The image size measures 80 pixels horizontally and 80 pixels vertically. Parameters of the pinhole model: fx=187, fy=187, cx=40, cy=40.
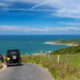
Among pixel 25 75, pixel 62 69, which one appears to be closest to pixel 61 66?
pixel 62 69

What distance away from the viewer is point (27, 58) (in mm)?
33594

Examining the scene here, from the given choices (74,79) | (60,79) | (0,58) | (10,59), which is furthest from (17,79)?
(0,58)

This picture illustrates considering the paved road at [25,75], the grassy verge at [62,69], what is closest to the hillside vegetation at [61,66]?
the grassy verge at [62,69]

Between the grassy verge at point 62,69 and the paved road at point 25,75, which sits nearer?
the grassy verge at point 62,69

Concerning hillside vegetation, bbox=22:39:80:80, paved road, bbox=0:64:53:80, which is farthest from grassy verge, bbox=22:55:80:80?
paved road, bbox=0:64:53:80

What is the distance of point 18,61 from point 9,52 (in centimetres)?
186

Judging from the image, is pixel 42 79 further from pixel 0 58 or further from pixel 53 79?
pixel 0 58

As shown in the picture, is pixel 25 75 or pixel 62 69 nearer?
pixel 25 75

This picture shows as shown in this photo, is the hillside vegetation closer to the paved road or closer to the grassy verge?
the grassy verge

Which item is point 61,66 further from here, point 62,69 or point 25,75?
point 25,75

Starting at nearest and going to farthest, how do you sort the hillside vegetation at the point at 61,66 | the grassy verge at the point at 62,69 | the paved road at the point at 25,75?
the grassy verge at the point at 62,69 → the hillside vegetation at the point at 61,66 → the paved road at the point at 25,75

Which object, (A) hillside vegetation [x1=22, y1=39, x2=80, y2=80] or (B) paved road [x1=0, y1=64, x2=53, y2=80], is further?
(B) paved road [x1=0, y1=64, x2=53, y2=80]

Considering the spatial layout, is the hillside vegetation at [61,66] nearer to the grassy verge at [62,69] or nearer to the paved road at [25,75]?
the grassy verge at [62,69]

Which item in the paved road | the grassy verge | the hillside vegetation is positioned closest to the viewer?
the grassy verge
